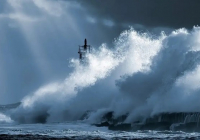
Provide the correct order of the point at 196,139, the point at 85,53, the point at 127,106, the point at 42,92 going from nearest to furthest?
the point at 196,139
the point at 127,106
the point at 42,92
the point at 85,53

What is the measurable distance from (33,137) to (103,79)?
2474 cm

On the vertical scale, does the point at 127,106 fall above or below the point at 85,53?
below

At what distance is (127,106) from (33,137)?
47.1 ft

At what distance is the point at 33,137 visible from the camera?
91.5 feet

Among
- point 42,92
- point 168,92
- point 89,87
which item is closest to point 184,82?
point 168,92

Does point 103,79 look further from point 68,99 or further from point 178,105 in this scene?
point 178,105

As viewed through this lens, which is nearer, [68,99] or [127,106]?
[127,106]

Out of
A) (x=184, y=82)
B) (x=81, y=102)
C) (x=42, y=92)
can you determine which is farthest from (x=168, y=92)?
(x=42, y=92)

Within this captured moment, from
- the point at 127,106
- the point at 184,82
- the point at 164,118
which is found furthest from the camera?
the point at 127,106

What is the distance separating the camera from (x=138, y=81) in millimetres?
42625

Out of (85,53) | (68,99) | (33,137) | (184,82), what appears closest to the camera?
(33,137)

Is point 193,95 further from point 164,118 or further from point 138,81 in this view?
point 138,81

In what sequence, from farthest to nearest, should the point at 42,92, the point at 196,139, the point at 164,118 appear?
the point at 42,92 → the point at 164,118 → the point at 196,139

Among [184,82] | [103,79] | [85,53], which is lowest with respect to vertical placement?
[184,82]
